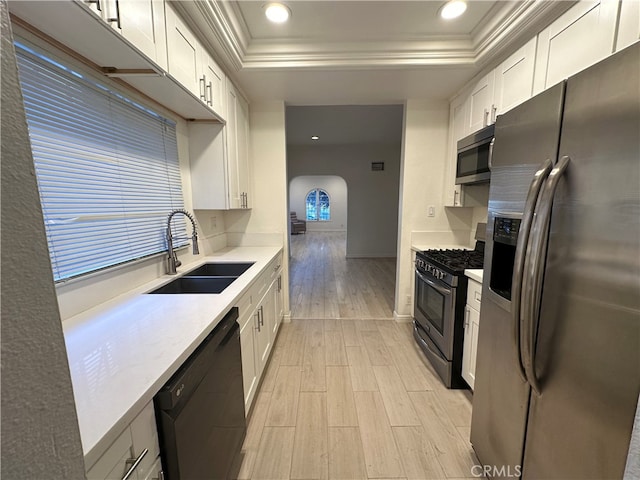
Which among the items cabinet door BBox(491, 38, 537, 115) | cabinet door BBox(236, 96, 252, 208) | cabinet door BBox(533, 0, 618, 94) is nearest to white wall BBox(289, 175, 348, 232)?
cabinet door BBox(236, 96, 252, 208)

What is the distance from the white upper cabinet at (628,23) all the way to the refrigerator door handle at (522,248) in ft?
2.78

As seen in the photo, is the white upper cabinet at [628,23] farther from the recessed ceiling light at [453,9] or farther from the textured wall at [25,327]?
the textured wall at [25,327]

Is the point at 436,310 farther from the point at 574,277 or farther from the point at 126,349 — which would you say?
the point at 126,349

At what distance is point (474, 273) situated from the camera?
179 cm

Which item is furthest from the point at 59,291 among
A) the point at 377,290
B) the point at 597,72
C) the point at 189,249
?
the point at 377,290

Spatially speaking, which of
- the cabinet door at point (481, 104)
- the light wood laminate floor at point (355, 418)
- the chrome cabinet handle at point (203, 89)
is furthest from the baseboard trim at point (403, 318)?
the chrome cabinet handle at point (203, 89)

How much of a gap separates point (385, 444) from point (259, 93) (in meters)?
3.11

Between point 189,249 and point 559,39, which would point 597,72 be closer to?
point 559,39

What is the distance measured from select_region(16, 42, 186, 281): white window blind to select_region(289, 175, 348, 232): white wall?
11.1 meters

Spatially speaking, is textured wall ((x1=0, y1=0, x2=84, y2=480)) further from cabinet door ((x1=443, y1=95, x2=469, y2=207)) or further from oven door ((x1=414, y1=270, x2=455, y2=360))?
cabinet door ((x1=443, y1=95, x2=469, y2=207))

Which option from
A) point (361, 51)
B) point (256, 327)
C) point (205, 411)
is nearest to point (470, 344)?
point (256, 327)

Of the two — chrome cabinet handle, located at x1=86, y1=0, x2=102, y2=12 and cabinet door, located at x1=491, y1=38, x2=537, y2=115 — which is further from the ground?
cabinet door, located at x1=491, y1=38, x2=537, y2=115

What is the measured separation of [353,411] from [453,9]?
2799 mm

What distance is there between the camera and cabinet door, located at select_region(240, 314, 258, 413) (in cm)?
159
